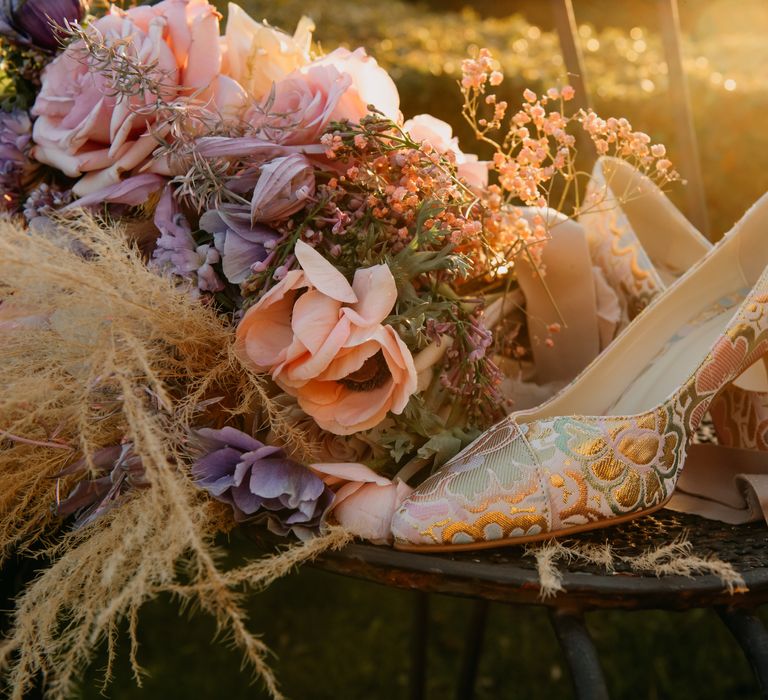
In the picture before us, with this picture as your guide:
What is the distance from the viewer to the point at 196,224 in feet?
2.58

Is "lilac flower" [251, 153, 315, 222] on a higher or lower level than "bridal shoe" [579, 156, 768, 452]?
higher

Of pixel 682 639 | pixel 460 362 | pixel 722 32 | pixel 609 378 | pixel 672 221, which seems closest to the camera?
pixel 460 362

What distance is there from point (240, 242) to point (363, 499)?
23 centimetres

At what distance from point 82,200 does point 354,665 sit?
1.27 meters

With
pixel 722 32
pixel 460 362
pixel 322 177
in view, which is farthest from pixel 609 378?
pixel 722 32

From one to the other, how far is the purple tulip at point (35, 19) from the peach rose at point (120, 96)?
0.15 ft

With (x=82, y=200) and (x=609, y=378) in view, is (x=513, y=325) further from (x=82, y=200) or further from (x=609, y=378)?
(x=82, y=200)

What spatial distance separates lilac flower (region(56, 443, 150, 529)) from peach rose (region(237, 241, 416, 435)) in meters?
0.12

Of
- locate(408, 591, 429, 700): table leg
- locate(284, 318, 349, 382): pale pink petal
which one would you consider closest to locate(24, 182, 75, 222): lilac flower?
locate(284, 318, 349, 382): pale pink petal

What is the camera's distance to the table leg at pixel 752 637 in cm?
63

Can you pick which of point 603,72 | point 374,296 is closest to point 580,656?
point 374,296

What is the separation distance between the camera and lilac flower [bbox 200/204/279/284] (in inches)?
28.0
